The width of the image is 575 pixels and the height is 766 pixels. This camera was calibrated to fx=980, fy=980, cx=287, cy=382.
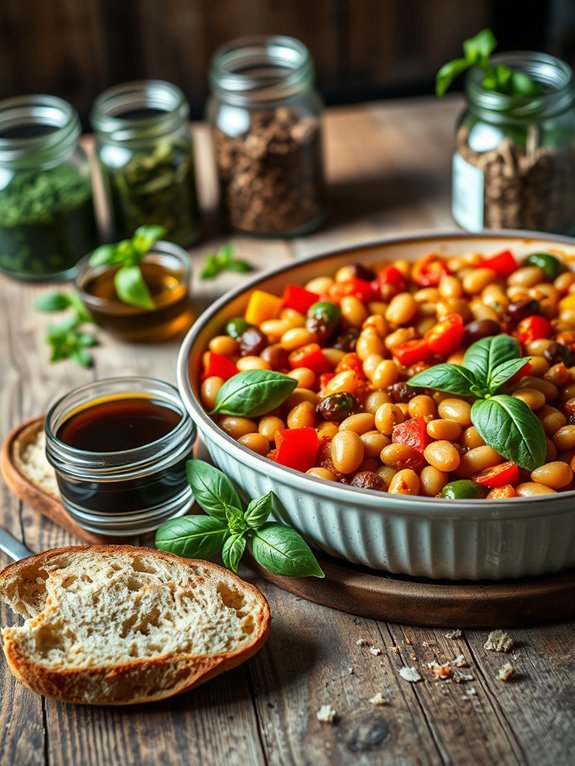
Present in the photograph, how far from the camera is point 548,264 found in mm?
2105

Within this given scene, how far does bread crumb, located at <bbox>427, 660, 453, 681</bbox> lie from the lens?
1586mm

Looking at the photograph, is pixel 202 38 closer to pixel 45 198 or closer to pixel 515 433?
pixel 45 198

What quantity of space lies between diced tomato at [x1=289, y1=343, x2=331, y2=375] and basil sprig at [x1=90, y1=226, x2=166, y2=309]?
1.79 feet

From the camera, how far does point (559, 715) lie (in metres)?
1.51

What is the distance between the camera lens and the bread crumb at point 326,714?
1522mm

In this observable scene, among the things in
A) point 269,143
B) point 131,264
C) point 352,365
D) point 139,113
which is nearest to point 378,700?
point 352,365

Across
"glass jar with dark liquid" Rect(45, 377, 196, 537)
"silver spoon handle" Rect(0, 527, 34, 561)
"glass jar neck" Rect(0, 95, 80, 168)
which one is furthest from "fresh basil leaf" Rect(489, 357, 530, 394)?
"glass jar neck" Rect(0, 95, 80, 168)

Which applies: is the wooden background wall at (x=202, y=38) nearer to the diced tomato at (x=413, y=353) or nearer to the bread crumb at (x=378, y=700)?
the diced tomato at (x=413, y=353)

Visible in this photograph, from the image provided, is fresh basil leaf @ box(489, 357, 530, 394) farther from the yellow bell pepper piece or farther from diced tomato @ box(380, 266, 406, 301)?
the yellow bell pepper piece

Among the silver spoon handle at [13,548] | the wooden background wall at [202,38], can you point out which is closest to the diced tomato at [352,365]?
the silver spoon handle at [13,548]

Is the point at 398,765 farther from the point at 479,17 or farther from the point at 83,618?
the point at 479,17

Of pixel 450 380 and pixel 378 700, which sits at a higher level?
pixel 450 380

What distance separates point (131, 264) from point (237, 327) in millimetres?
505

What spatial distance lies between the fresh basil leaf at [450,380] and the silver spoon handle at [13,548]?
0.79m
